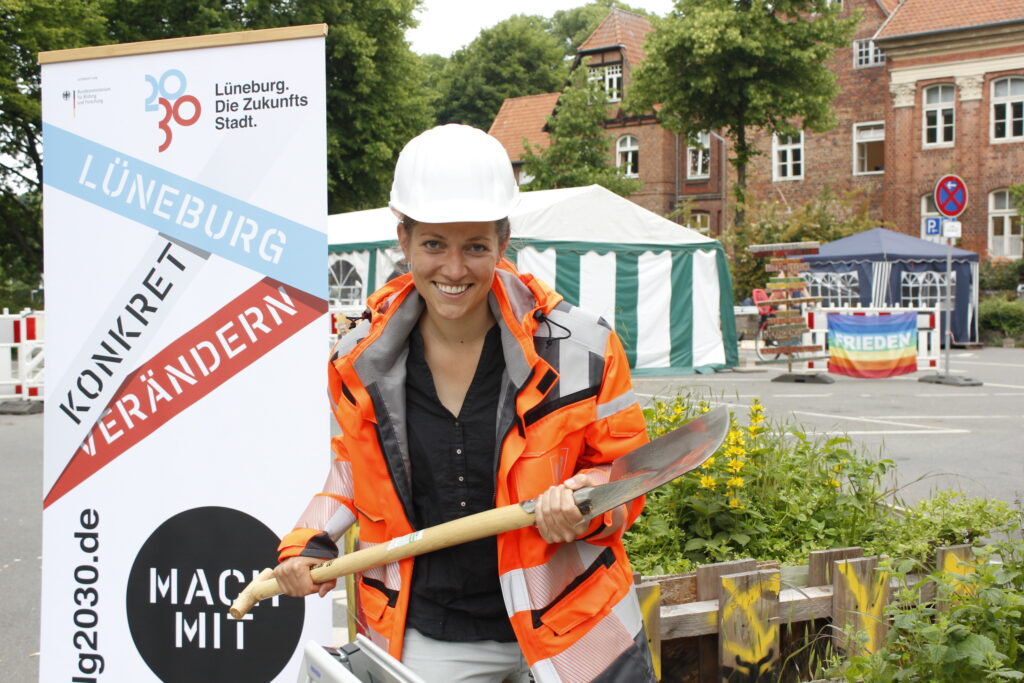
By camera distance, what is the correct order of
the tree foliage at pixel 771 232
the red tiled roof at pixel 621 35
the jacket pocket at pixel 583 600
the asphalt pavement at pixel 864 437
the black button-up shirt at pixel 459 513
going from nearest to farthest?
the jacket pocket at pixel 583 600
the black button-up shirt at pixel 459 513
the asphalt pavement at pixel 864 437
the tree foliage at pixel 771 232
the red tiled roof at pixel 621 35

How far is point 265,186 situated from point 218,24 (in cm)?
2845

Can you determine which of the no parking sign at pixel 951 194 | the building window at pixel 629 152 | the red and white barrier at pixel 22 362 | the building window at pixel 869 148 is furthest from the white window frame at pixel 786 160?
the red and white barrier at pixel 22 362

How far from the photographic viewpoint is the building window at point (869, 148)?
4153 centimetres

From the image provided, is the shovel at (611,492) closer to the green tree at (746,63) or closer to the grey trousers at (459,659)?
the grey trousers at (459,659)

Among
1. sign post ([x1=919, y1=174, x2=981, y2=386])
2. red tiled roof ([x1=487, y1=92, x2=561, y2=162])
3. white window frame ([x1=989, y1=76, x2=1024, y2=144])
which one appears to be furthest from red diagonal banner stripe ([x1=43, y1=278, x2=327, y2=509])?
red tiled roof ([x1=487, y1=92, x2=561, y2=162])

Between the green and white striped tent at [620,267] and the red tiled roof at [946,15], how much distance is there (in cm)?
2350

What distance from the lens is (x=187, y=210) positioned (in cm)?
331

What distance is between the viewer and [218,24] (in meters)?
29.6

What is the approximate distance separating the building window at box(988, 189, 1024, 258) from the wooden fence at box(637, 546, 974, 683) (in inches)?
1456

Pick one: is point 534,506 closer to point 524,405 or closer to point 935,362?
point 524,405

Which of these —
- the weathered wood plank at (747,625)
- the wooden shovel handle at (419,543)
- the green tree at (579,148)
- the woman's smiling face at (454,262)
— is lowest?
the weathered wood plank at (747,625)

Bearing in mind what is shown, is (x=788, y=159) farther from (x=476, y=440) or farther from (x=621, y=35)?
(x=476, y=440)

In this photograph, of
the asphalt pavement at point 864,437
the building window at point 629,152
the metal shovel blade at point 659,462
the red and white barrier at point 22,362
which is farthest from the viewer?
the building window at point 629,152

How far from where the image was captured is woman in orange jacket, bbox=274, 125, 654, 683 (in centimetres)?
209
